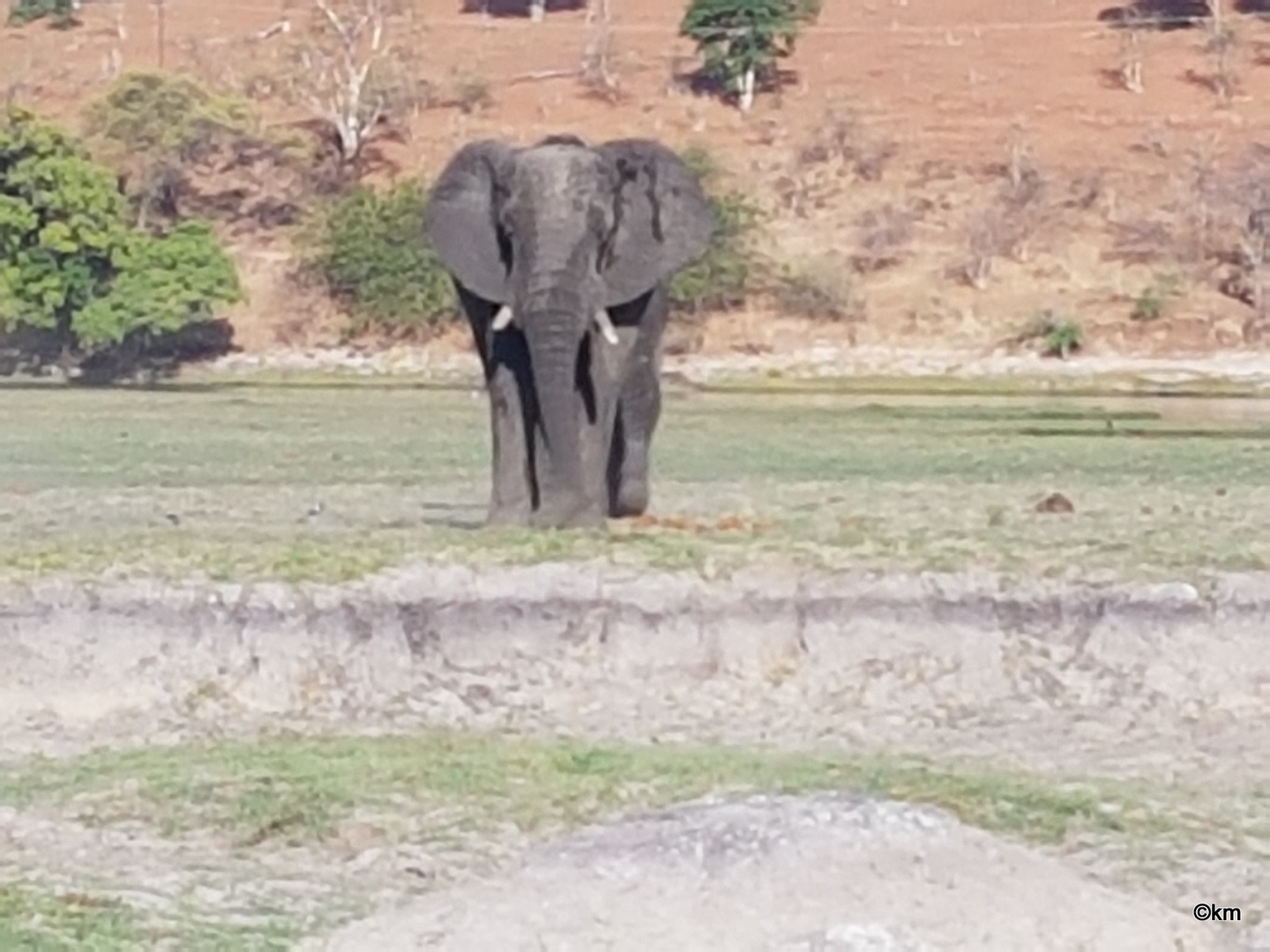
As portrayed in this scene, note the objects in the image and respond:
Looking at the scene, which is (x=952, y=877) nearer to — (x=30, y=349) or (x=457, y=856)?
(x=457, y=856)

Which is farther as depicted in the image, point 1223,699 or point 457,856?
point 1223,699

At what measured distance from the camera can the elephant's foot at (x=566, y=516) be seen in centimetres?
2086

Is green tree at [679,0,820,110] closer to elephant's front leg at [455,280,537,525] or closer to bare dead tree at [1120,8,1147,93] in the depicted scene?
bare dead tree at [1120,8,1147,93]

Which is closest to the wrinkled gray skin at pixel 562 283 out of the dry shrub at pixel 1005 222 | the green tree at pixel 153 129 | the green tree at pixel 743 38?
the dry shrub at pixel 1005 222

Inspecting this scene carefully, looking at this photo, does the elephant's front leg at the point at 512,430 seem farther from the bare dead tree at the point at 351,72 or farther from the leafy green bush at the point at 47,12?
the leafy green bush at the point at 47,12

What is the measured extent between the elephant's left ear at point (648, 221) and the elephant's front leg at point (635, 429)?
2.20 ft

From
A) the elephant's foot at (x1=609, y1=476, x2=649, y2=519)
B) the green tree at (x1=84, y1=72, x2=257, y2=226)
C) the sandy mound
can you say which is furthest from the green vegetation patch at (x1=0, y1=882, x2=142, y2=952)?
the green tree at (x1=84, y1=72, x2=257, y2=226)

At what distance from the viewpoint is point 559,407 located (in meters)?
20.7

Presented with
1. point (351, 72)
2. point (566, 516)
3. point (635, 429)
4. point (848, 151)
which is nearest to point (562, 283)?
point (566, 516)

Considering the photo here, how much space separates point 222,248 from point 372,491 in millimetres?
42985

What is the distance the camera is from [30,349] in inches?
2475

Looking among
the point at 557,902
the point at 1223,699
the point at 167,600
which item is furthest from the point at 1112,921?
the point at 167,600

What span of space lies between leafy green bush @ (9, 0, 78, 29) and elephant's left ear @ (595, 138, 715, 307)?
266 ft

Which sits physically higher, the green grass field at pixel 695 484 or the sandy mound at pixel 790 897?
the sandy mound at pixel 790 897
